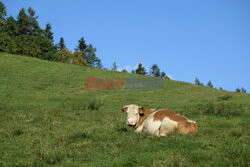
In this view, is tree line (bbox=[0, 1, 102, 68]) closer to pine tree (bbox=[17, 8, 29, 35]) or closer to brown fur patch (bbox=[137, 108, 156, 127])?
pine tree (bbox=[17, 8, 29, 35])

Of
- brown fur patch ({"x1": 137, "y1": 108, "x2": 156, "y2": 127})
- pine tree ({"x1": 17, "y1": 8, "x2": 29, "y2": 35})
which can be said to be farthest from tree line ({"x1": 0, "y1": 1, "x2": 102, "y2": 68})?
brown fur patch ({"x1": 137, "y1": 108, "x2": 156, "y2": 127})

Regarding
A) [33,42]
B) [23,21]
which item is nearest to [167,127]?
[33,42]

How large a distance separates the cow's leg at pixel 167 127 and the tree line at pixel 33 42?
61.5 meters

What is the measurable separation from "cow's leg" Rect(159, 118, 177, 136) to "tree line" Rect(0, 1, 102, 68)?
6149 centimetres

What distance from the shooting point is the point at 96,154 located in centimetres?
645

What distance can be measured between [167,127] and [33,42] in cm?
7828

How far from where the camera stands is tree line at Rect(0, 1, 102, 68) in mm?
64356

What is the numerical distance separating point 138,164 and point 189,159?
126cm

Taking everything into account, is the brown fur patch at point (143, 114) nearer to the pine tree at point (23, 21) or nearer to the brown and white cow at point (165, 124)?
the brown and white cow at point (165, 124)

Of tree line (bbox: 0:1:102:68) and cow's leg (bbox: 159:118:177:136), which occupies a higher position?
tree line (bbox: 0:1:102:68)

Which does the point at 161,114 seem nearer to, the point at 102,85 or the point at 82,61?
the point at 102,85

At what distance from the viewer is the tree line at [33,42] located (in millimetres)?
64356

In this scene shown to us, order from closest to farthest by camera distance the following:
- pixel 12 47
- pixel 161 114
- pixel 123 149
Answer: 1. pixel 123 149
2. pixel 161 114
3. pixel 12 47

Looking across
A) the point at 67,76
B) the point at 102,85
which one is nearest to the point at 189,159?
the point at 102,85
